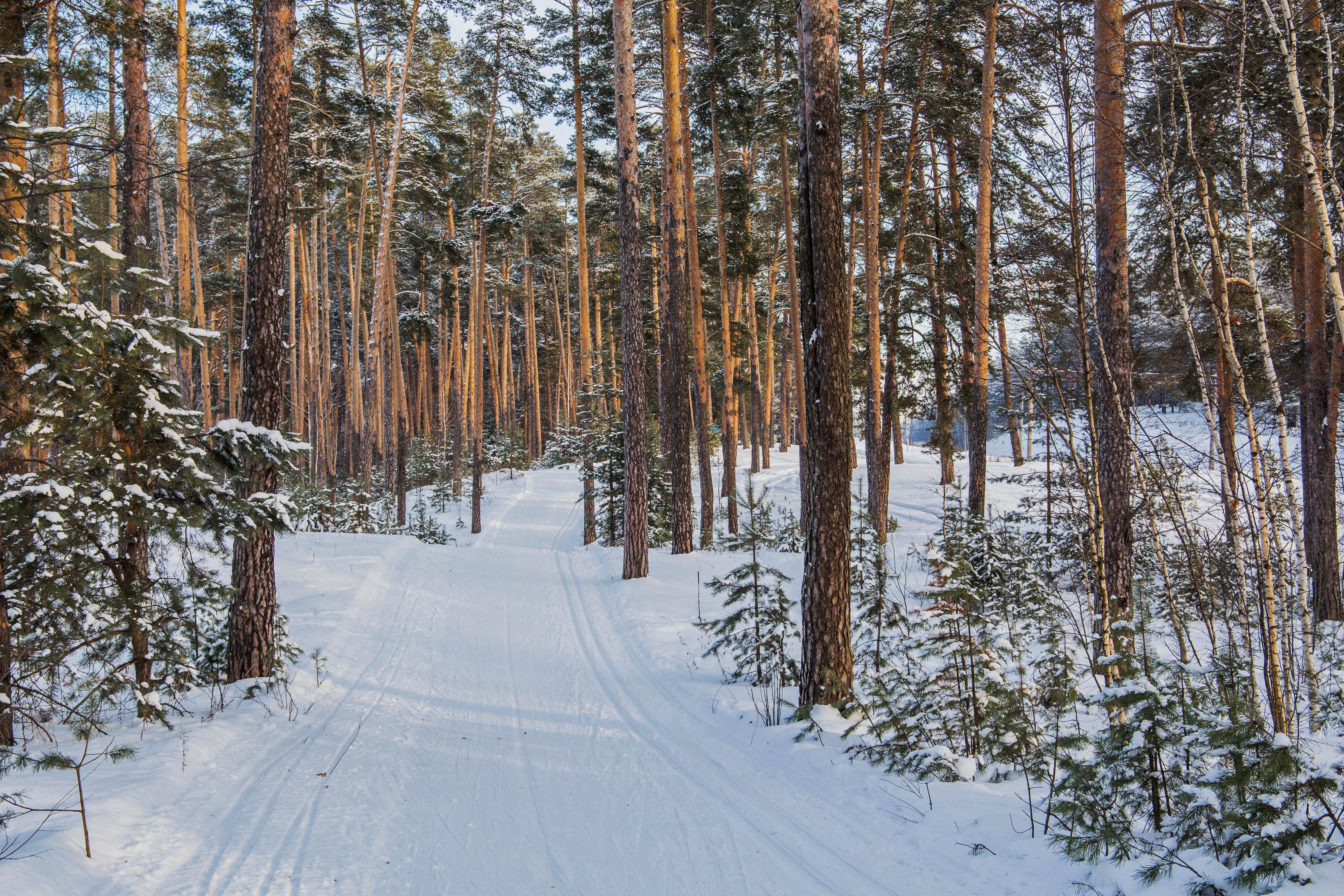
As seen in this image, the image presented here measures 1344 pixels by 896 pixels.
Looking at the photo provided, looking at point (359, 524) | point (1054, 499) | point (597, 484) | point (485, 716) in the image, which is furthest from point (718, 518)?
point (1054, 499)

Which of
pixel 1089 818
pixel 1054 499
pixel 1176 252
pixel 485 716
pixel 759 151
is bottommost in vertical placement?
pixel 485 716

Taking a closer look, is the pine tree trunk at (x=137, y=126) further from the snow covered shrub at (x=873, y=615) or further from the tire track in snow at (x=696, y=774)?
the snow covered shrub at (x=873, y=615)

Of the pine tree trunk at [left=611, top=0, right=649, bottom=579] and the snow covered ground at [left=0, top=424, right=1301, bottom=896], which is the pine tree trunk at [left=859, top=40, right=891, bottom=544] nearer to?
the pine tree trunk at [left=611, top=0, right=649, bottom=579]

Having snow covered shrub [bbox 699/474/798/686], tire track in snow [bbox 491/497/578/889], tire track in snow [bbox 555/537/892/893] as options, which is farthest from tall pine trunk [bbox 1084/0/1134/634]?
tire track in snow [bbox 491/497/578/889]

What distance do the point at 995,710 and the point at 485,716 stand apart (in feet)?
13.0

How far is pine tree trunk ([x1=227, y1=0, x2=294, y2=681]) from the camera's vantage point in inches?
239

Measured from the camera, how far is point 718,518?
65.3 feet

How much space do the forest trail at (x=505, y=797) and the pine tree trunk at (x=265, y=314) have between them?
3.13 ft

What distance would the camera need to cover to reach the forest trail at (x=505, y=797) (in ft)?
11.3

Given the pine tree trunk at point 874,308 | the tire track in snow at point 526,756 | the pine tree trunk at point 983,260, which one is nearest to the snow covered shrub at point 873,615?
the tire track in snow at point 526,756

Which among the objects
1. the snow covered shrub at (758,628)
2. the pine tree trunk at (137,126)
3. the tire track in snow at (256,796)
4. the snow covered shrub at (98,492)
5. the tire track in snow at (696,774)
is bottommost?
the tire track in snow at (696,774)

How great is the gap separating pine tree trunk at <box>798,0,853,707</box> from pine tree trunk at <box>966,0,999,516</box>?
7097 millimetres

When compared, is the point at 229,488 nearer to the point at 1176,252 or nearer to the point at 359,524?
the point at 1176,252

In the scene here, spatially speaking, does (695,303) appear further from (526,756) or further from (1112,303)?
(526,756)
